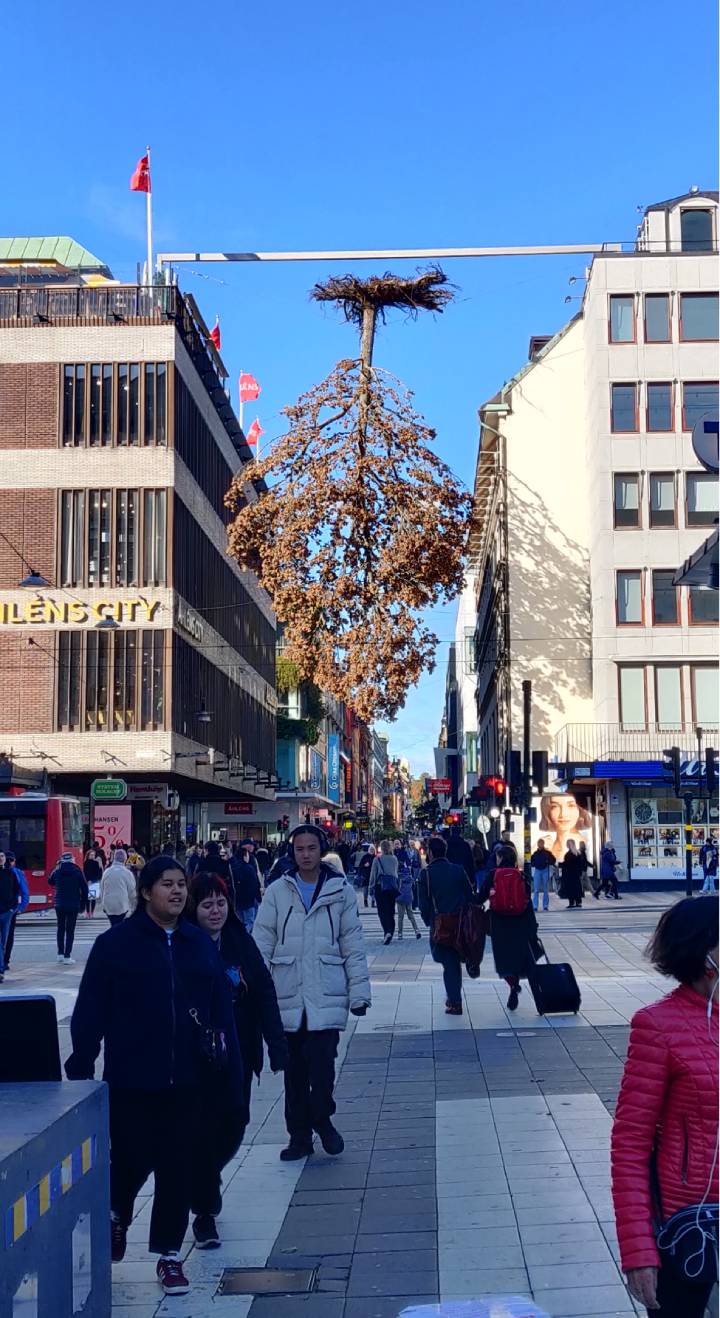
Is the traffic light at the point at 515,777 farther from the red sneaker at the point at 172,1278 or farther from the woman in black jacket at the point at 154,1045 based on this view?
the red sneaker at the point at 172,1278

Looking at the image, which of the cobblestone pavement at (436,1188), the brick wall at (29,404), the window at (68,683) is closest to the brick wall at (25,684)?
the window at (68,683)

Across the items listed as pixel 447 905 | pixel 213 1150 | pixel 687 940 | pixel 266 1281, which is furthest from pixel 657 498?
pixel 687 940

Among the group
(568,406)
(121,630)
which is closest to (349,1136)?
(121,630)

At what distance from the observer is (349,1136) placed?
Answer: 9.24m

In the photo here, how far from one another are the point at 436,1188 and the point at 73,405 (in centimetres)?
4075

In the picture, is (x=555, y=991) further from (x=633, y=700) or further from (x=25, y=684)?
(x=25, y=684)

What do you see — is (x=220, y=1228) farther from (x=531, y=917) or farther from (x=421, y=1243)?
(x=531, y=917)

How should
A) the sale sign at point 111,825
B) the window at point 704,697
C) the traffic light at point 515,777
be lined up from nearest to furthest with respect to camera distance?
the traffic light at point 515,777 < the sale sign at point 111,825 < the window at point 704,697

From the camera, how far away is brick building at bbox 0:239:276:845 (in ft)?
145

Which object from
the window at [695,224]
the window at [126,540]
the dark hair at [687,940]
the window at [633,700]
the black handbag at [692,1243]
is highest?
the window at [695,224]

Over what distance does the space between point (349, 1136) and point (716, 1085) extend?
19.5ft

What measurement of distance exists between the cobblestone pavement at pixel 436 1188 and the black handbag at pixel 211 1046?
922 mm

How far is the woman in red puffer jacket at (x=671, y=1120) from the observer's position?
3.63 m

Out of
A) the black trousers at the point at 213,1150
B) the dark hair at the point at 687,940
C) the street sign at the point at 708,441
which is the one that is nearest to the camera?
the dark hair at the point at 687,940
